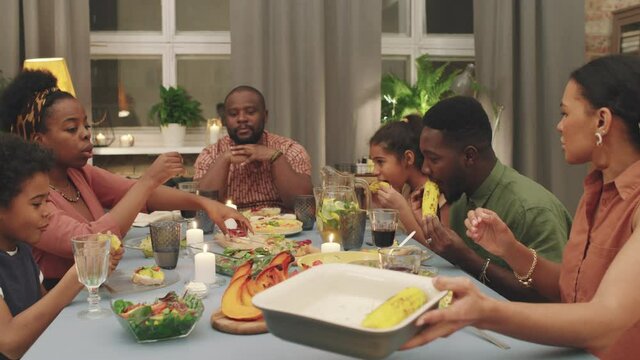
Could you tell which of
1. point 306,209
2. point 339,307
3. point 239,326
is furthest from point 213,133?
point 339,307

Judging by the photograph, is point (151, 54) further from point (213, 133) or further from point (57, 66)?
point (57, 66)

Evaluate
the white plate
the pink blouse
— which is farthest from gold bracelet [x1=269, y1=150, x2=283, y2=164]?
the white plate

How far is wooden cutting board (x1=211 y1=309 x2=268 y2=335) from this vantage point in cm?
126

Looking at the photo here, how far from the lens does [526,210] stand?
74.6 inches

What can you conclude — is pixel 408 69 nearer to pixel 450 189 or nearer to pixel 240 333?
pixel 450 189

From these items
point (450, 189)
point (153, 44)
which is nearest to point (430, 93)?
point (153, 44)

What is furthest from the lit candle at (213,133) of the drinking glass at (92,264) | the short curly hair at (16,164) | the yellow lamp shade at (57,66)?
the drinking glass at (92,264)

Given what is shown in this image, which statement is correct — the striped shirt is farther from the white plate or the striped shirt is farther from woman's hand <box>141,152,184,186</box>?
the white plate

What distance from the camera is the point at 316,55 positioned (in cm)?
421

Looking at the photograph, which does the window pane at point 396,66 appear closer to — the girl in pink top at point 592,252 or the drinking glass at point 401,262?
the girl in pink top at point 592,252

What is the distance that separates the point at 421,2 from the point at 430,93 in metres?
0.78

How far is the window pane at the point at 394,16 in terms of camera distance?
473cm

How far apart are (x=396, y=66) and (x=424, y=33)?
31 cm

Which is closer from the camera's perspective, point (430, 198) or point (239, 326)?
point (239, 326)
